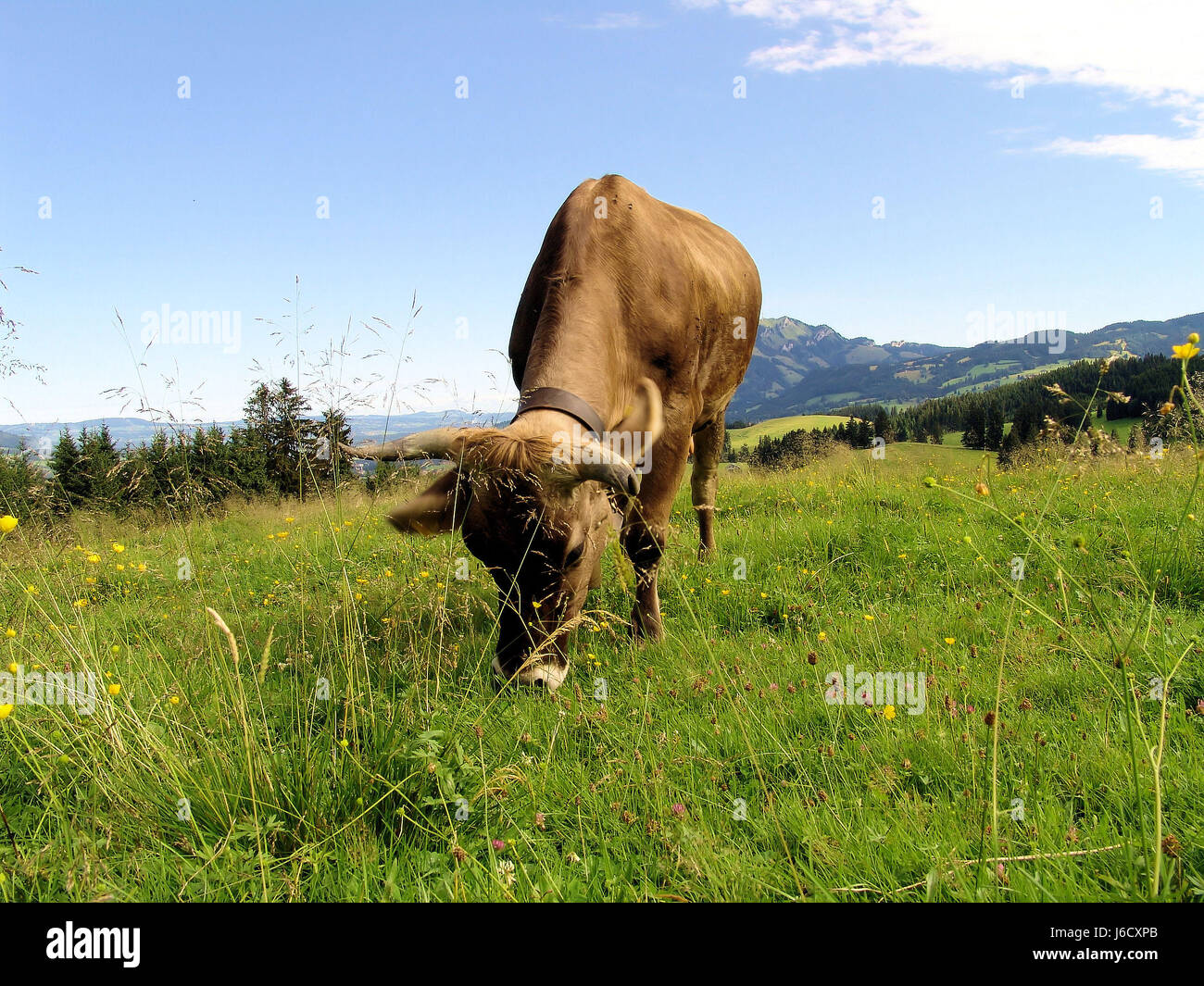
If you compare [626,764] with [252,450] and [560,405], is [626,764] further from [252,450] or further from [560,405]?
[252,450]

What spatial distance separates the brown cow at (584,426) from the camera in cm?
359

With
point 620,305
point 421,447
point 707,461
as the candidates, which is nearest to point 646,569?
point 421,447

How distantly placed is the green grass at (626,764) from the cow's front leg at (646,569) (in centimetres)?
33

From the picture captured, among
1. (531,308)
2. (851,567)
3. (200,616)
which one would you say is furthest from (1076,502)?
(200,616)

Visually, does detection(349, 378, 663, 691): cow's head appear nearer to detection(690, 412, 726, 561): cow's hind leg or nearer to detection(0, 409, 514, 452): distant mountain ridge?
detection(0, 409, 514, 452): distant mountain ridge

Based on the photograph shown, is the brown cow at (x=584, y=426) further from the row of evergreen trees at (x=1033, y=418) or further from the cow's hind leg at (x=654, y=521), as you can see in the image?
the row of evergreen trees at (x=1033, y=418)

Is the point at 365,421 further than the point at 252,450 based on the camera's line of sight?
Yes

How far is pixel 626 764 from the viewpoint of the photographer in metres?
2.86

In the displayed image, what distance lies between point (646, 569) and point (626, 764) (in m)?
1.98

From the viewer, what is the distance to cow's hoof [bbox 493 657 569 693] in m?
3.71

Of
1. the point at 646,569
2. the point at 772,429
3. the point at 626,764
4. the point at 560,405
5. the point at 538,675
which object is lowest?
the point at 626,764

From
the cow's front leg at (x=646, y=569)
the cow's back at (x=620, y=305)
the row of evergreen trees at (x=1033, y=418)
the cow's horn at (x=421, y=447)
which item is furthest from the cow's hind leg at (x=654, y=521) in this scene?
the row of evergreen trees at (x=1033, y=418)

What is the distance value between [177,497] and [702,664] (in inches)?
121
